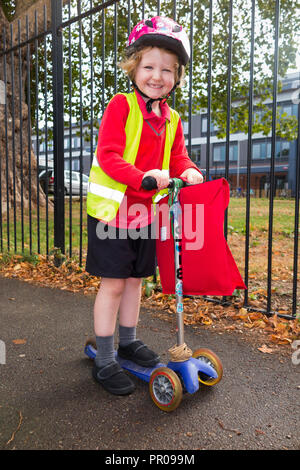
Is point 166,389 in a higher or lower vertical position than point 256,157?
lower

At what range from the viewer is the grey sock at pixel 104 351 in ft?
6.97

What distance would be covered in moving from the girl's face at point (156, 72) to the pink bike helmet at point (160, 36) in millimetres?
38

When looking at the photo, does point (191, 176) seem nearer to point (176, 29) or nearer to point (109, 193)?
point (109, 193)

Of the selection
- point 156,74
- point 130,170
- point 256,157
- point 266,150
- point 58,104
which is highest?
point 266,150

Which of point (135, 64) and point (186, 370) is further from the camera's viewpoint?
point (135, 64)

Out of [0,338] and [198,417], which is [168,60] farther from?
[0,338]

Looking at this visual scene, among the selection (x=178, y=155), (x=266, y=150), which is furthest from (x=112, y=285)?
(x=266, y=150)

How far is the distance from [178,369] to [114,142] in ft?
3.78

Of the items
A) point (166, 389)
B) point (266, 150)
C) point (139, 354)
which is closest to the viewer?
point (166, 389)

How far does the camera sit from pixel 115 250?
2.07m

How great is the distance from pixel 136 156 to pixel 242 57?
955cm

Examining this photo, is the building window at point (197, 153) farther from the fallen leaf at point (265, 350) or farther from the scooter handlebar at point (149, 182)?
the scooter handlebar at point (149, 182)

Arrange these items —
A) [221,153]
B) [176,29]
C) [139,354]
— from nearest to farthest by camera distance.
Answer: [176,29]
[139,354]
[221,153]

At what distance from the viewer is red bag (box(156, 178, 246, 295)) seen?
2033 millimetres
